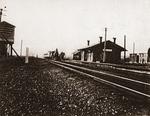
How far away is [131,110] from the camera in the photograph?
18.1ft

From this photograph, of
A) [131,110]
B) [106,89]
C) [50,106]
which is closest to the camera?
[131,110]

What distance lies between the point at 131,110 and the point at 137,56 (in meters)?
39.0

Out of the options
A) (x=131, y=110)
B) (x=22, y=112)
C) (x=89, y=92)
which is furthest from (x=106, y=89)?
(x=22, y=112)

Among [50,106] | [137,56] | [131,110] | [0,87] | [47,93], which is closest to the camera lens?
[131,110]

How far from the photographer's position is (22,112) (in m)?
5.74

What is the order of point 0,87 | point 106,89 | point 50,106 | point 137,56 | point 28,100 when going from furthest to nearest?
point 137,56 < point 0,87 < point 106,89 < point 28,100 < point 50,106

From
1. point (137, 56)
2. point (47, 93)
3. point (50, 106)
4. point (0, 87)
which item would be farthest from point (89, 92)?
point (137, 56)

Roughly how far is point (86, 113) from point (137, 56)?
39215mm

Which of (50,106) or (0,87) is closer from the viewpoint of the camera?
(50,106)

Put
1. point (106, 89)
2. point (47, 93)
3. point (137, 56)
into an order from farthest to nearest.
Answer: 1. point (137, 56)
2. point (106, 89)
3. point (47, 93)

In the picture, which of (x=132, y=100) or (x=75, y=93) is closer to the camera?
(x=132, y=100)

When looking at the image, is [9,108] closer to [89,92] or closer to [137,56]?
[89,92]

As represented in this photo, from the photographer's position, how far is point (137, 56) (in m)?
43.2

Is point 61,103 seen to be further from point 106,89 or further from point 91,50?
point 91,50
